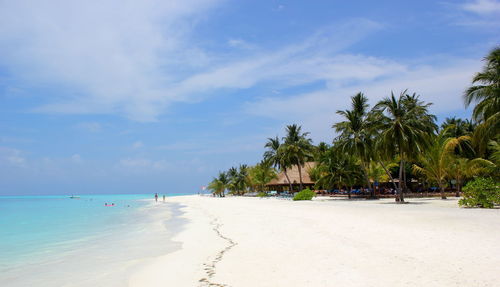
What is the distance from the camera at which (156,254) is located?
8.98 metres

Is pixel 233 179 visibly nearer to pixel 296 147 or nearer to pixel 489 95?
pixel 296 147

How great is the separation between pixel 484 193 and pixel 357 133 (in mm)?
13755

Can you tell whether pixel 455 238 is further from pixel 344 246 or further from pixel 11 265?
pixel 11 265

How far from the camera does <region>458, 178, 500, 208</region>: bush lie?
15755 mm

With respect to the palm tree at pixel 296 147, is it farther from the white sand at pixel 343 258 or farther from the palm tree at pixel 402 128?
the white sand at pixel 343 258

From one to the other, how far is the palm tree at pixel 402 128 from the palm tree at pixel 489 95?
9.52 feet

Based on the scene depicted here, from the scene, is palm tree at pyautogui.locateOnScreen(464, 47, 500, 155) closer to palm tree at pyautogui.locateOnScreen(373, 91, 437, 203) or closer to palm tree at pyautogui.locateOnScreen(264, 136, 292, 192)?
palm tree at pyautogui.locateOnScreen(373, 91, 437, 203)

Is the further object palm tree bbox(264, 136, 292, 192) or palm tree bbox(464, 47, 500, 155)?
palm tree bbox(264, 136, 292, 192)

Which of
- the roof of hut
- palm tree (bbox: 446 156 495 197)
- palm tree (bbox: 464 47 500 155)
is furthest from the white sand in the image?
the roof of hut

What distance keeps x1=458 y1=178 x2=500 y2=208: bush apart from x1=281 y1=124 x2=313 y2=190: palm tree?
23.9 meters

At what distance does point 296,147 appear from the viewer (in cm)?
4031

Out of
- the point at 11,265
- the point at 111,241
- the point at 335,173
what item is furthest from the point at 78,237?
the point at 335,173

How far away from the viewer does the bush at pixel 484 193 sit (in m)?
15.8

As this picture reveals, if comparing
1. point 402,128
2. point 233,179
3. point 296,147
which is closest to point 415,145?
point 402,128
